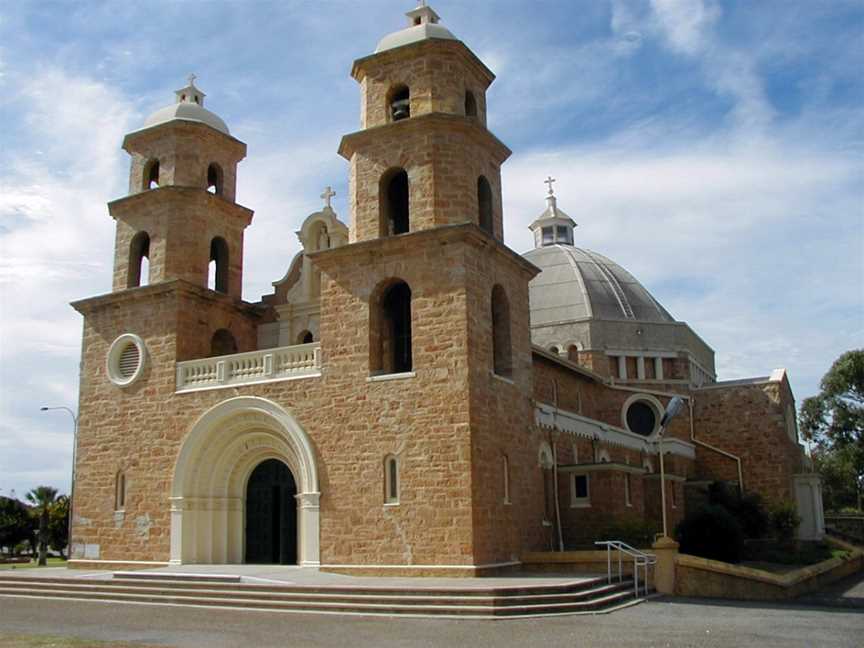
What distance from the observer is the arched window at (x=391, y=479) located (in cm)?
1836

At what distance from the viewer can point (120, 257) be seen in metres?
23.7

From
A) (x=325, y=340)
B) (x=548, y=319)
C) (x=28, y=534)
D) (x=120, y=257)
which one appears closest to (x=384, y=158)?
(x=325, y=340)

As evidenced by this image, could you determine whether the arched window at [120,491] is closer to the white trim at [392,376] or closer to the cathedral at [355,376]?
the cathedral at [355,376]

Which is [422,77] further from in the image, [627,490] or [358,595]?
[358,595]

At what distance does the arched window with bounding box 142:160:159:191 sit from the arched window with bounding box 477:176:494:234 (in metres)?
9.17

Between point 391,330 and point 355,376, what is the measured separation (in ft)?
5.26

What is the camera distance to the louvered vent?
2267 cm

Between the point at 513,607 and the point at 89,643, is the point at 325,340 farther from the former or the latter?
the point at 89,643

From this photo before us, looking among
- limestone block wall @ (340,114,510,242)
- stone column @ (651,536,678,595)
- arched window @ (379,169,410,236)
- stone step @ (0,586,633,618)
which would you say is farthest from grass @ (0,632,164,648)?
arched window @ (379,169,410,236)

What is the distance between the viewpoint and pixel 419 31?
20703mm

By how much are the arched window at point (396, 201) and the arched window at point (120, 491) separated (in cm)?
900

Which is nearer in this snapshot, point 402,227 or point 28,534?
point 402,227

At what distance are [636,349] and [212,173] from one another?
17.8 metres

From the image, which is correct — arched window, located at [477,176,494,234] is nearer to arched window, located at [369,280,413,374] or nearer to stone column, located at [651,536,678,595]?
arched window, located at [369,280,413,374]
